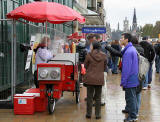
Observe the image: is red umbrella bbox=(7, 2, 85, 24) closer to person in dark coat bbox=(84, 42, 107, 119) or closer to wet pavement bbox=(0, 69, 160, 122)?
person in dark coat bbox=(84, 42, 107, 119)

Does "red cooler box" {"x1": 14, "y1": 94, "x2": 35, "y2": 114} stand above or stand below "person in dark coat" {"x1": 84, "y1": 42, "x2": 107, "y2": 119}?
below

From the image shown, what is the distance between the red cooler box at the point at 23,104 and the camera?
7.23 metres

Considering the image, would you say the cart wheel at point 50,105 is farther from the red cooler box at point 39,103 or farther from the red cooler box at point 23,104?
the red cooler box at point 23,104

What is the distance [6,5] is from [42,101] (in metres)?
3.92

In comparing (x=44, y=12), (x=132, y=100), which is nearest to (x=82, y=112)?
(x=132, y=100)

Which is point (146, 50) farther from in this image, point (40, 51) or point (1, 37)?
point (1, 37)

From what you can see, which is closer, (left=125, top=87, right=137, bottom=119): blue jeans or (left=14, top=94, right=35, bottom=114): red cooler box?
(left=125, top=87, right=137, bottom=119): blue jeans

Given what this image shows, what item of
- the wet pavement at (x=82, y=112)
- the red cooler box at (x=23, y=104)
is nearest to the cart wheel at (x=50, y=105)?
the wet pavement at (x=82, y=112)

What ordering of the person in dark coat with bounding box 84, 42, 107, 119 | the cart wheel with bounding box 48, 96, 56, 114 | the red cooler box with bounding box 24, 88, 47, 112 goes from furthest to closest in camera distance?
the red cooler box with bounding box 24, 88, 47, 112
the cart wheel with bounding box 48, 96, 56, 114
the person in dark coat with bounding box 84, 42, 107, 119

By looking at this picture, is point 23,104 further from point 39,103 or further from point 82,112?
point 82,112

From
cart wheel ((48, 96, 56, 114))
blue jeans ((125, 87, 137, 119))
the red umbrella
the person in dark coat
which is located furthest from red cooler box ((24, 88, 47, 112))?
A: blue jeans ((125, 87, 137, 119))

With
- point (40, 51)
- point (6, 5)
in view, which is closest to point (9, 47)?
point (40, 51)

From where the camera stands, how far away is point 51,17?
7.22 metres

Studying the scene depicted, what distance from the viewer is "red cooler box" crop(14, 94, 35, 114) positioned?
7.23 meters
